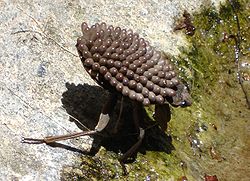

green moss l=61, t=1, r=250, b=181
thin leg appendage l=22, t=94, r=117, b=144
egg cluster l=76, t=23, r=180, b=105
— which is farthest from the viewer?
green moss l=61, t=1, r=250, b=181

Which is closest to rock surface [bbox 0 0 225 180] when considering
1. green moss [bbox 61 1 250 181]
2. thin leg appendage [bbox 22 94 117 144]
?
thin leg appendage [bbox 22 94 117 144]

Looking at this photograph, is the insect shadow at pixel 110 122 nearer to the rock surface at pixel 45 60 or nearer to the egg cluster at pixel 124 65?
the rock surface at pixel 45 60

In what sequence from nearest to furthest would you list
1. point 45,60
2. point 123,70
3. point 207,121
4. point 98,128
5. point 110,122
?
point 123,70 < point 98,128 < point 110,122 < point 45,60 < point 207,121

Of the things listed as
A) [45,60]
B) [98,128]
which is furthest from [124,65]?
[45,60]

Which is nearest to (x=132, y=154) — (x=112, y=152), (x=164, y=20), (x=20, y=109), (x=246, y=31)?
(x=112, y=152)

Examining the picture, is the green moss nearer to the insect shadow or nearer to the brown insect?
the insect shadow

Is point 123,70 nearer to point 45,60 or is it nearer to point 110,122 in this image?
point 110,122
